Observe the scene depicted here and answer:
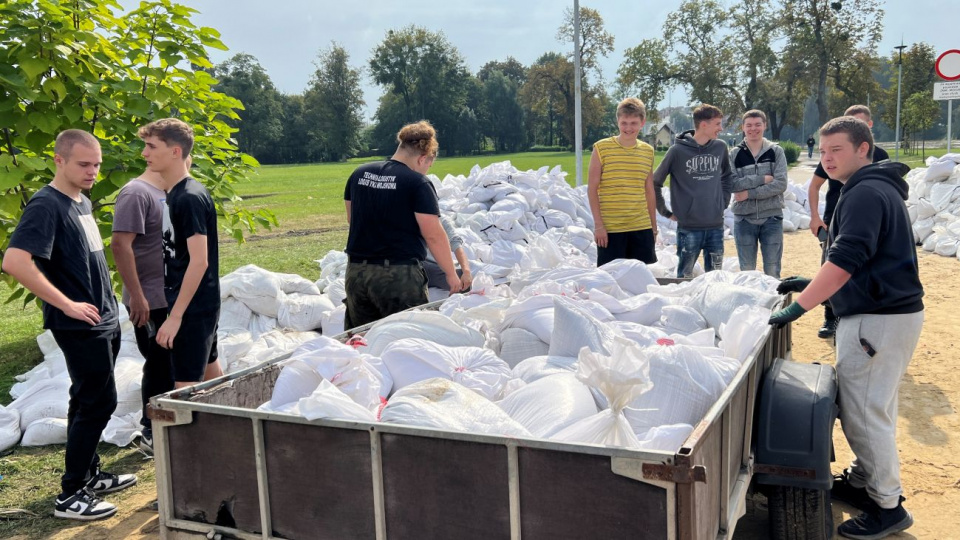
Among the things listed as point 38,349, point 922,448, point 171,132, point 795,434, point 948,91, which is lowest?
point 922,448

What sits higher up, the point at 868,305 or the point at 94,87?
the point at 94,87

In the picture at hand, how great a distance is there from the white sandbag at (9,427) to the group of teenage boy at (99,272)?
1.03 metres

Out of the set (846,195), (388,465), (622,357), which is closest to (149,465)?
(388,465)

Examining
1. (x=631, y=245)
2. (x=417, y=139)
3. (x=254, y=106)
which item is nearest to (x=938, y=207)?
(x=631, y=245)

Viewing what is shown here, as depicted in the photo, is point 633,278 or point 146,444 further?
point 633,278

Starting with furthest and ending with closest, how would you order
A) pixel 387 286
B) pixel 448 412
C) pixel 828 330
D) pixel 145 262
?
pixel 828 330, pixel 387 286, pixel 145 262, pixel 448 412

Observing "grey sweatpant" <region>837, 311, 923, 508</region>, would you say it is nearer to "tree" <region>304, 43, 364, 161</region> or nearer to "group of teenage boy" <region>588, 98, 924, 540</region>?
"group of teenage boy" <region>588, 98, 924, 540</region>

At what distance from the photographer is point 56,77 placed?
190 inches

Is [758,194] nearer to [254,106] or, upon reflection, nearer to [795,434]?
[795,434]

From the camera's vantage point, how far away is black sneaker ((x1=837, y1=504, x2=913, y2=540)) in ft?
11.0

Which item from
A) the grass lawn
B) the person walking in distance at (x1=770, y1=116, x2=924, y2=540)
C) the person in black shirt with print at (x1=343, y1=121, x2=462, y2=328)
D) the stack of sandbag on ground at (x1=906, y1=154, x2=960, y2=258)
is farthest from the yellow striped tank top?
the stack of sandbag on ground at (x1=906, y1=154, x2=960, y2=258)

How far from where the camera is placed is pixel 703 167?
6.30 m

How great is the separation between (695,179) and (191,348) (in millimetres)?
4164

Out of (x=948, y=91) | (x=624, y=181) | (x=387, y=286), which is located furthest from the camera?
(x=948, y=91)
